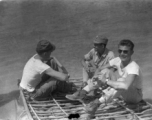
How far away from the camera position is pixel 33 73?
13.4 ft

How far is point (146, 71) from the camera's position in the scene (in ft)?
21.1

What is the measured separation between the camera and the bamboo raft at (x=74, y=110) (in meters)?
3.72

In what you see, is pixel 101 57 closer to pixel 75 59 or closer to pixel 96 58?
pixel 96 58

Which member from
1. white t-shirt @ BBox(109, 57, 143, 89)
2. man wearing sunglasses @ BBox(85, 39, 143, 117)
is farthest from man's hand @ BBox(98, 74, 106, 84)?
white t-shirt @ BBox(109, 57, 143, 89)

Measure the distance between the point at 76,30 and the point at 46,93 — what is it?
4348 millimetres

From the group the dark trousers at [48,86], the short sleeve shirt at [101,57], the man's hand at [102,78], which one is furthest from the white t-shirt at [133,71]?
the dark trousers at [48,86]

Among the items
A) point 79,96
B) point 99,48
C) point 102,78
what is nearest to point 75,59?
point 99,48

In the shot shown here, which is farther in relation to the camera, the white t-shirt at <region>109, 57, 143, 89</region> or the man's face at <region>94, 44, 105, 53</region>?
the man's face at <region>94, 44, 105, 53</region>

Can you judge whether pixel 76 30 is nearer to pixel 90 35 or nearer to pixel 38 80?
pixel 90 35

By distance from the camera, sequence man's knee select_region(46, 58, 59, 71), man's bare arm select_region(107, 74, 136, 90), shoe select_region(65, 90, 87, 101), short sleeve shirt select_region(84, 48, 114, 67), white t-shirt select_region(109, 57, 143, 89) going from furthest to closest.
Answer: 1. short sleeve shirt select_region(84, 48, 114, 67)
2. man's knee select_region(46, 58, 59, 71)
3. shoe select_region(65, 90, 87, 101)
4. white t-shirt select_region(109, 57, 143, 89)
5. man's bare arm select_region(107, 74, 136, 90)

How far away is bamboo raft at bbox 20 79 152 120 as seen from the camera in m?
3.72

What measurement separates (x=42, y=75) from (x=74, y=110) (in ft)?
1.90

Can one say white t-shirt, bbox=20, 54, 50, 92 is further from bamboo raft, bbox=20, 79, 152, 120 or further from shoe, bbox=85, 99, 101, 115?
shoe, bbox=85, 99, 101, 115

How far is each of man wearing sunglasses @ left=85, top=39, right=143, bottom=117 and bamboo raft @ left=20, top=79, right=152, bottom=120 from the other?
5.8 inches
